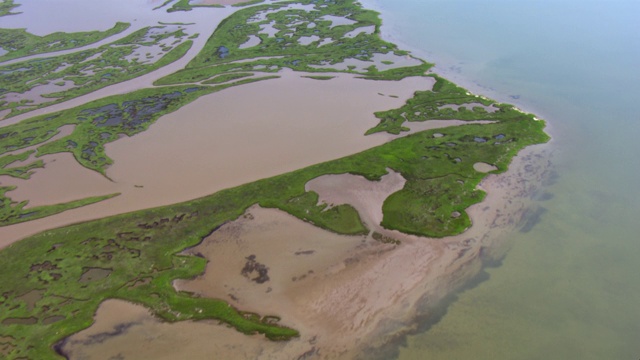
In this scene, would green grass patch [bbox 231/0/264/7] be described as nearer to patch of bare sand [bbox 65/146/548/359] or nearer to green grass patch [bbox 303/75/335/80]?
green grass patch [bbox 303/75/335/80]

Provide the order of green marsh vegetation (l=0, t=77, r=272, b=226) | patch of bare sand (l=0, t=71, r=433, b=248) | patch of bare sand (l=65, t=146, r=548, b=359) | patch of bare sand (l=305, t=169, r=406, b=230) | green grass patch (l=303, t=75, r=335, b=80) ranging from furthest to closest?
1. green grass patch (l=303, t=75, r=335, b=80)
2. patch of bare sand (l=0, t=71, r=433, b=248)
3. green marsh vegetation (l=0, t=77, r=272, b=226)
4. patch of bare sand (l=305, t=169, r=406, b=230)
5. patch of bare sand (l=65, t=146, r=548, b=359)

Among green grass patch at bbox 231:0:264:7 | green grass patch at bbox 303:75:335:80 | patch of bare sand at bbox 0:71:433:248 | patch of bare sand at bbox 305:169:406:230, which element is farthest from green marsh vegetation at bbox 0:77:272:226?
green grass patch at bbox 231:0:264:7

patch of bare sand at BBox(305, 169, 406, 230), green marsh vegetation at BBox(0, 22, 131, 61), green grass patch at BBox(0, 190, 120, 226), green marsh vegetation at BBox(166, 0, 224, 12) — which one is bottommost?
green grass patch at BBox(0, 190, 120, 226)

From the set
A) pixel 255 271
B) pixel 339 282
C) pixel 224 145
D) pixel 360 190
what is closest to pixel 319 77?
pixel 224 145

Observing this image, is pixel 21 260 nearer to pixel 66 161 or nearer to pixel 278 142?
pixel 66 161

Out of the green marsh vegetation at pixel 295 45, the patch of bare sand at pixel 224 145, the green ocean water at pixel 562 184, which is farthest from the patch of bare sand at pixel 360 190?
the green marsh vegetation at pixel 295 45
